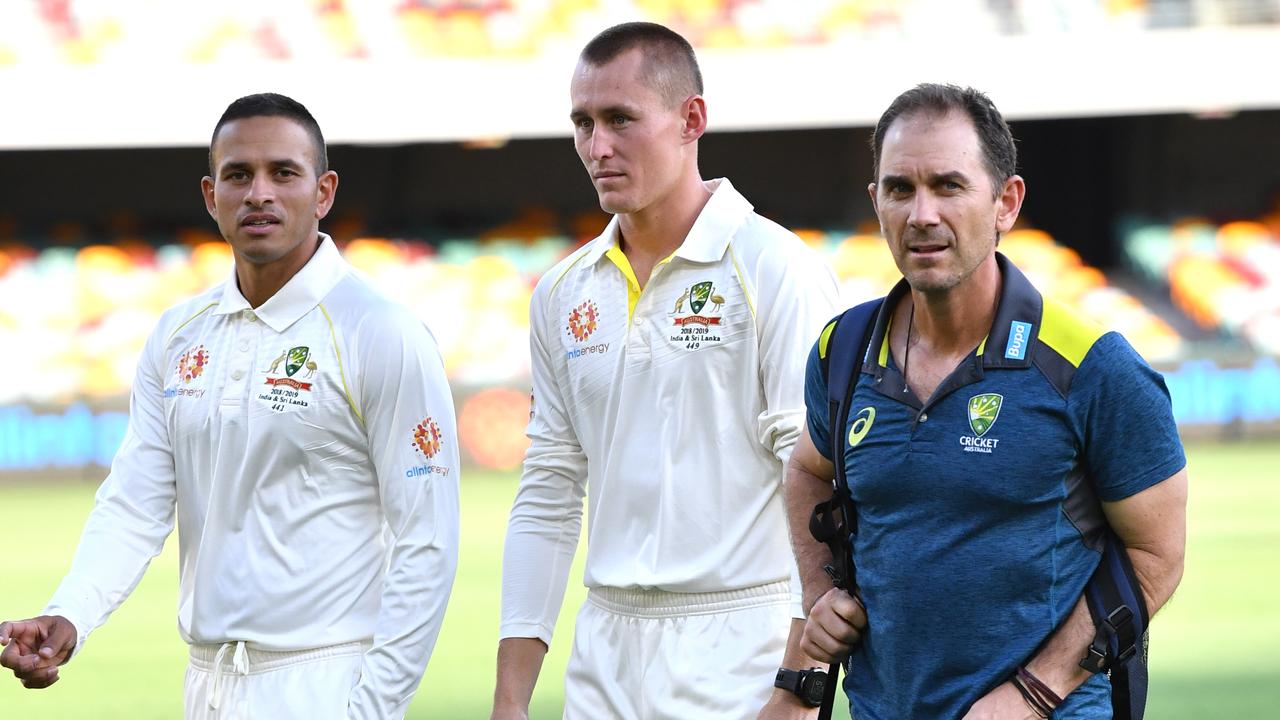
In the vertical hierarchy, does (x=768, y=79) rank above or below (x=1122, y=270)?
above

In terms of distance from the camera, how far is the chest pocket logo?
2.56 meters

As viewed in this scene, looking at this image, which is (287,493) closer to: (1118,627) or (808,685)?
(808,685)

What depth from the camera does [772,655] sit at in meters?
3.31

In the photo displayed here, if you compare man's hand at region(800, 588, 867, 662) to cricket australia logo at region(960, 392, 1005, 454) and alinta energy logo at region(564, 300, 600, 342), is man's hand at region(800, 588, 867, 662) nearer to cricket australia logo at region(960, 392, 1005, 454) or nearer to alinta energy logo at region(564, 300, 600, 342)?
cricket australia logo at region(960, 392, 1005, 454)

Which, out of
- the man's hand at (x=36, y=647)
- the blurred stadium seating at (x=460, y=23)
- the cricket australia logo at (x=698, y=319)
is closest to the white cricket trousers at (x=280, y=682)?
the man's hand at (x=36, y=647)

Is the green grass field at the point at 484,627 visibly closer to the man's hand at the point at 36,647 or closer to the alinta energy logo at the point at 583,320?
the alinta energy logo at the point at 583,320

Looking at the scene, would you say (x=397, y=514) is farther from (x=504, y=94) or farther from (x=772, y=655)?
(x=504, y=94)

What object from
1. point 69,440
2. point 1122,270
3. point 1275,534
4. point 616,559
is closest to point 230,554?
point 616,559

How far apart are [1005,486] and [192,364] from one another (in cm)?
183

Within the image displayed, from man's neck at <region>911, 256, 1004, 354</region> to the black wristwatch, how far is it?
2.04 ft

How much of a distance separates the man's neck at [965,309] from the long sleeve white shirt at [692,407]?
709 mm

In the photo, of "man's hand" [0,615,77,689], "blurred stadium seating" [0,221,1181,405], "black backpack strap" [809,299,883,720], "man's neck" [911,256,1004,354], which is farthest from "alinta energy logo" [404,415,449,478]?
"blurred stadium seating" [0,221,1181,405]

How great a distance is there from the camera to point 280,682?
328cm

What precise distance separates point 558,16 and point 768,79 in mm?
2787
